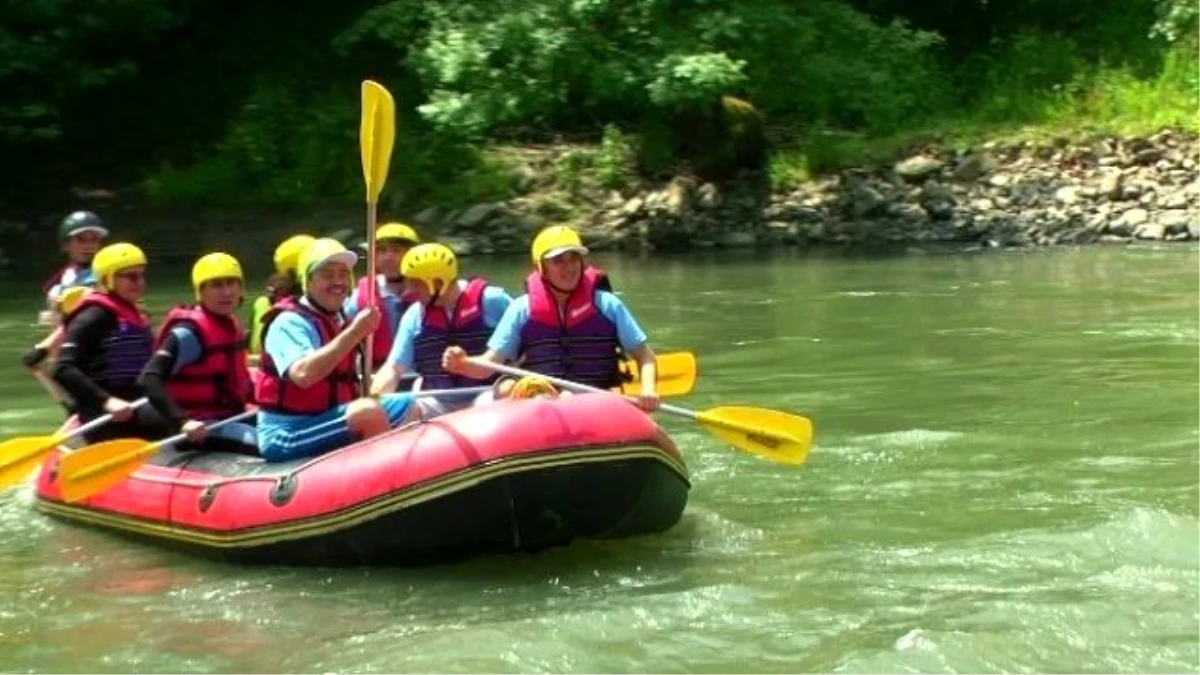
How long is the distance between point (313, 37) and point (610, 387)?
53.0 feet

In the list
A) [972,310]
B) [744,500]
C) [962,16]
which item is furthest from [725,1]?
[744,500]

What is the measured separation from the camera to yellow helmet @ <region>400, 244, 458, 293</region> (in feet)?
22.6

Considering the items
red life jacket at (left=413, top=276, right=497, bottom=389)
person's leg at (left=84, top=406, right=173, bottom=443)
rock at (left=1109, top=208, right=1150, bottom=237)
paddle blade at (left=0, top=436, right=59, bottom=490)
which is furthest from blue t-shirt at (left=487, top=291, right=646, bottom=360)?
rock at (left=1109, top=208, right=1150, bottom=237)

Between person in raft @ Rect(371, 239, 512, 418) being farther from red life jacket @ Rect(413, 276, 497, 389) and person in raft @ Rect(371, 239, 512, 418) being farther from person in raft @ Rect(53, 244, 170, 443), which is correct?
person in raft @ Rect(53, 244, 170, 443)

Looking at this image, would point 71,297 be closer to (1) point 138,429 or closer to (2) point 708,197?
(1) point 138,429

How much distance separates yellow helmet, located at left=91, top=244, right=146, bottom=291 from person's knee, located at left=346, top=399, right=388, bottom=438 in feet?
4.40

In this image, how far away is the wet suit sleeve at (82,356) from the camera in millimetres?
6676

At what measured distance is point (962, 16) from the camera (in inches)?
876

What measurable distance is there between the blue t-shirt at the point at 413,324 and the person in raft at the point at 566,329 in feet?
1.10

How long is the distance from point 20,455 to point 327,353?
169cm

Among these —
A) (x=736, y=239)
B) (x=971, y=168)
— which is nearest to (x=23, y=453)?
(x=736, y=239)

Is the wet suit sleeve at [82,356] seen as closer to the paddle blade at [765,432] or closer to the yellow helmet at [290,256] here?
the yellow helmet at [290,256]

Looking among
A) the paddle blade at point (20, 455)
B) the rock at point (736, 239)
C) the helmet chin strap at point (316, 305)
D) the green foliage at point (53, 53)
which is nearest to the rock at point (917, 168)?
the rock at point (736, 239)

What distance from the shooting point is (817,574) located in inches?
219
